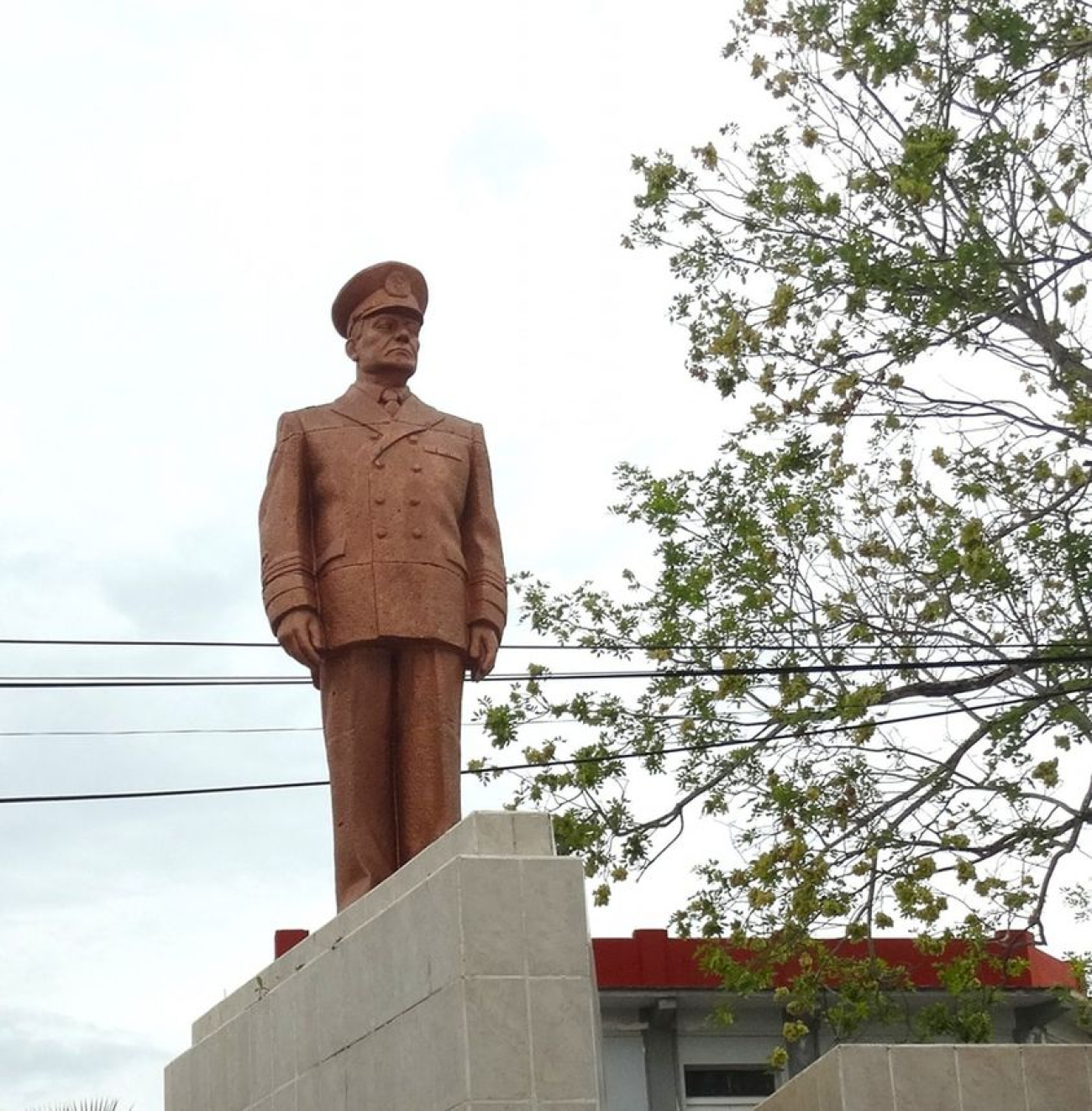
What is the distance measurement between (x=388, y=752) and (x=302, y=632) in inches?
22.7

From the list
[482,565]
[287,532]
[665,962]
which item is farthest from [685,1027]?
[287,532]

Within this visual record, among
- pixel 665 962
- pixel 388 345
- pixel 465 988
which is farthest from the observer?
pixel 665 962

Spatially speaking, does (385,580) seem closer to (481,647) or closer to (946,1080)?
(481,647)

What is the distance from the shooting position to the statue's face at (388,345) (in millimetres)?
9109

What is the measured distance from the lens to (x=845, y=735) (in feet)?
42.9

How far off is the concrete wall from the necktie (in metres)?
3.21

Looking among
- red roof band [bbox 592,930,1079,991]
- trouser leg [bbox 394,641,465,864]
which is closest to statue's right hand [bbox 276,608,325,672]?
trouser leg [bbox 394,641,465,864]

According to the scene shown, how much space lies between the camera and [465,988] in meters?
6.73

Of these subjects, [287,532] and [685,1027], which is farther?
[685,1027]

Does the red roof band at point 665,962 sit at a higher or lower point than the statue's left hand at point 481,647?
higher

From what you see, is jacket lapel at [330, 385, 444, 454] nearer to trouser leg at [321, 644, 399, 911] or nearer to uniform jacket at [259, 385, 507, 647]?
uniform jacket at [259, 385, 507, 647]

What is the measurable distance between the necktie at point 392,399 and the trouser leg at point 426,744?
1047 mm

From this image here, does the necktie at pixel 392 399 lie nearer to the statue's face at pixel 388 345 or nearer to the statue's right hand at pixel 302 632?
the statue's face at pixel 388 345

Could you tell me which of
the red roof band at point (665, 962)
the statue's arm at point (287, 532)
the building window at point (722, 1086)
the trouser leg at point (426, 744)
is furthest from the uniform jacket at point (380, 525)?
the building window at point (722, 1086)
